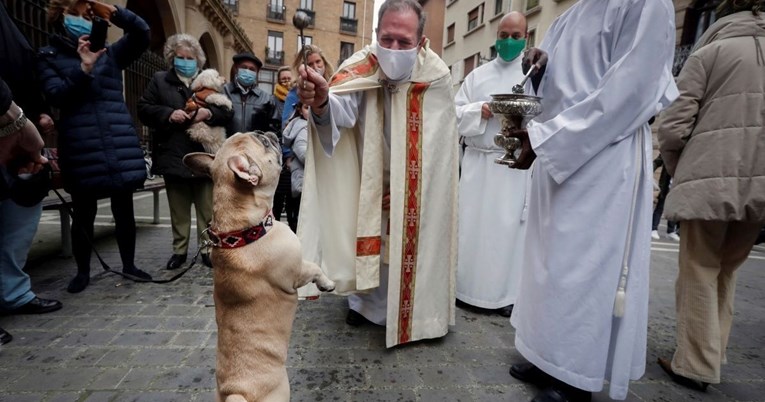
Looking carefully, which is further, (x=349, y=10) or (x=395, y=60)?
(x=349, y=10)

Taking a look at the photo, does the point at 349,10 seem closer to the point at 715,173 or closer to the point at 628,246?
the point at 715,173

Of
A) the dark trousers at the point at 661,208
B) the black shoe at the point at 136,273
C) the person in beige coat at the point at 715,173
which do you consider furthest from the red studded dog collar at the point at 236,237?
the dark trousers at the point at 661,208

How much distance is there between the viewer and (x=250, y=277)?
1.57 metres

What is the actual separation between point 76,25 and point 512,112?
3.54 m

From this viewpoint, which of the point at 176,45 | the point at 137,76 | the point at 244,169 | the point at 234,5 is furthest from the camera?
the point at 234,5

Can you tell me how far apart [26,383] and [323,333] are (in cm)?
167

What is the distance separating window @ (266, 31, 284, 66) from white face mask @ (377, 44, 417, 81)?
34.2m

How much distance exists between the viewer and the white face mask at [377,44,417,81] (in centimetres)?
248

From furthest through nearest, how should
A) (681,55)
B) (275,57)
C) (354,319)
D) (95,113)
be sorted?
(275,57) < (681,55) < (95,113) < (354,319)

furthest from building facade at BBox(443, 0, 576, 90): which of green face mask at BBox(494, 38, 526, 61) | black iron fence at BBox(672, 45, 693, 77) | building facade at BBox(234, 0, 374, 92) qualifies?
green face mask at BBox(494, 38, 526, 61)

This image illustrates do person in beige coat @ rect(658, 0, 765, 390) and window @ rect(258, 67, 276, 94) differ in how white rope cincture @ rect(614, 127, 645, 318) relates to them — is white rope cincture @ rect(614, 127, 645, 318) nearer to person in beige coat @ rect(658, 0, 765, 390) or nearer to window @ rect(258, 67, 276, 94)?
person in beige coat @ rect(658, 0, 765, 390)

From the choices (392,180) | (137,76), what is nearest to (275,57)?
(137,76)

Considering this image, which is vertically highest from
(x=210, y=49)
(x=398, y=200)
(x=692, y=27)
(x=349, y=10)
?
(x=349, y=10)

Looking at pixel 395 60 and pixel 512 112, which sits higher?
pixel 395 60
